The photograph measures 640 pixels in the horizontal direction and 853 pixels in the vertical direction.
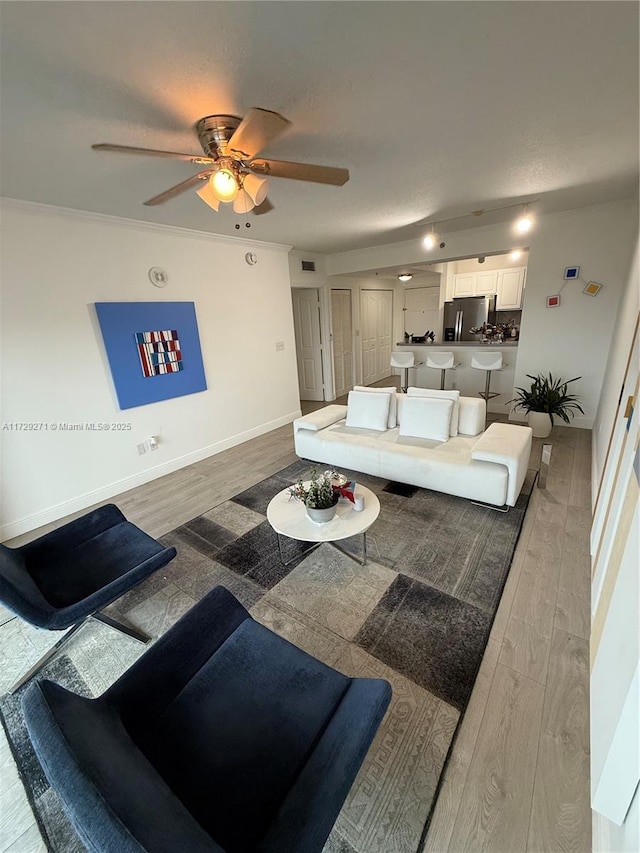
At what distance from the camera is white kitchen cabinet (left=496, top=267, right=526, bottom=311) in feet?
→ 20.3

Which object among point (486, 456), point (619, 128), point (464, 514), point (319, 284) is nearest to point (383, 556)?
point (464, 514)

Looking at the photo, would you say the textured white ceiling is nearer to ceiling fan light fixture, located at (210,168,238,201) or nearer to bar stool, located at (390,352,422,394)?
ceiling fan light fixture, located at (210,168,238,201)

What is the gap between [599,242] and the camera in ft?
12.0

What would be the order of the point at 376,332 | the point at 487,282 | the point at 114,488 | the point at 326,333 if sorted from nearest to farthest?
the point at 114,488, the point at 326,333, the point at 487,282, the point at 376,332

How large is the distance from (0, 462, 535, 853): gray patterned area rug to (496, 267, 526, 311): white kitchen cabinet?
4.82 metres

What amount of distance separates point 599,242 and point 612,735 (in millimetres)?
4509

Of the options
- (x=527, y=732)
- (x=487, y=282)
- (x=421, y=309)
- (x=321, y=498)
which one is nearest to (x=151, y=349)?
(x=321, y=498)

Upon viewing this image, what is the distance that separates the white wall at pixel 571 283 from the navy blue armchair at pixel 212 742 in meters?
4.55

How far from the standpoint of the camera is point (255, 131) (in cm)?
139

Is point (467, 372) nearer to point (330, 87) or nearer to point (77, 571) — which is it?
point (330, 87)

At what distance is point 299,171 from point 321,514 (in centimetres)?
187

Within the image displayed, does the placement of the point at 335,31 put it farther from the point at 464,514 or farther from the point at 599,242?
the point at 599,242

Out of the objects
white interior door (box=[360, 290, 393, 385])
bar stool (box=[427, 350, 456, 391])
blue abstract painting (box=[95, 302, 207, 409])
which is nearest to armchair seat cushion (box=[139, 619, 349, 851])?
blue abstract painting (box=[95, 302, 207, 409])

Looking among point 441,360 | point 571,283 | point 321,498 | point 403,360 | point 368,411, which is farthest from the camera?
point 403,360
